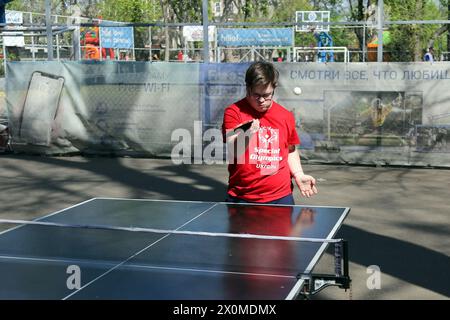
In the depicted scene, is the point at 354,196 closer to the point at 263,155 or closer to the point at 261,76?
the point at 263,155

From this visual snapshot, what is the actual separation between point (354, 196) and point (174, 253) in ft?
19.6

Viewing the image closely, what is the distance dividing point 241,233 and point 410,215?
454 centimetres

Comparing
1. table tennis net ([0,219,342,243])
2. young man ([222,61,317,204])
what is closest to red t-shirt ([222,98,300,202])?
young man ([222,61,317,204])

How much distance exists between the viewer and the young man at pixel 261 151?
15.1 feet

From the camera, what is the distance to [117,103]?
12977mm

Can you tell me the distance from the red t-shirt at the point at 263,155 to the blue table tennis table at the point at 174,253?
0.15 meters

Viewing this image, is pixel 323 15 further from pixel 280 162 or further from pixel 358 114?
pixel 280 162

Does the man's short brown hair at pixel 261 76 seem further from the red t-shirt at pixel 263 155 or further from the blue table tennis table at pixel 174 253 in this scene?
the blue table tennis table at pixel 174 253

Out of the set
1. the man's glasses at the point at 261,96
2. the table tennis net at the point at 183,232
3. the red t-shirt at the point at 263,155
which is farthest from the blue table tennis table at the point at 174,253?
the man's glasses at the point at 261,96

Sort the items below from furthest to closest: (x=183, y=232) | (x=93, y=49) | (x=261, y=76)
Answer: (x=93, y=49)
(x=261, y=76)
(x=183, y=232)

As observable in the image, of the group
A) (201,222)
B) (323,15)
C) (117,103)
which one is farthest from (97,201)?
(323,15)

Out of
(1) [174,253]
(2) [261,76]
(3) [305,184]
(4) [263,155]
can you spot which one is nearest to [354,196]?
(3) [305,184]

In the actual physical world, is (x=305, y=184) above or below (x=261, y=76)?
below

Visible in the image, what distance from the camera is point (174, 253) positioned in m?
3.58
